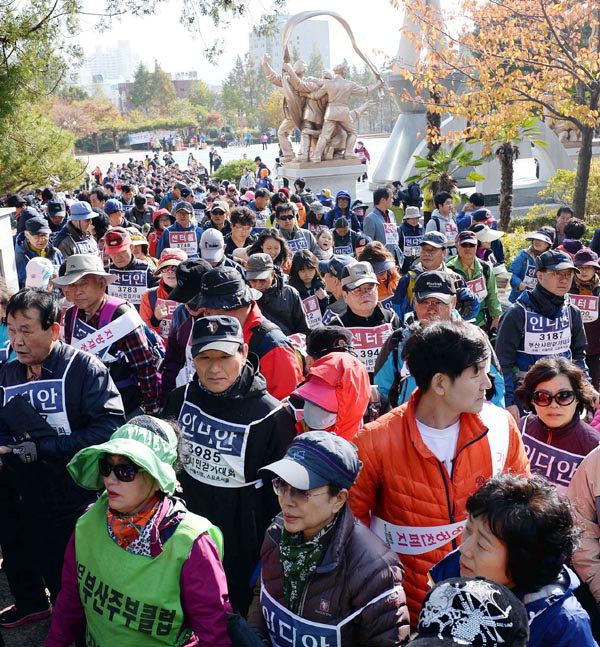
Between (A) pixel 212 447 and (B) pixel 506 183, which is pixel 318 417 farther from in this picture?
(B) pixel 506 183

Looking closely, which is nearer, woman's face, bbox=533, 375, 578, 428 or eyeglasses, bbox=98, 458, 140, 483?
eyeglasses, bbox=98, 458, 140, 483

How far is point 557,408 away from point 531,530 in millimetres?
1738

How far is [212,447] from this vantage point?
335cm

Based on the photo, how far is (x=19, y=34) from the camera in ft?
25.5

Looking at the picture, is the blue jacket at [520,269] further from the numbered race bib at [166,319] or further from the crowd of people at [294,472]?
the numbered race bib at [166,319]

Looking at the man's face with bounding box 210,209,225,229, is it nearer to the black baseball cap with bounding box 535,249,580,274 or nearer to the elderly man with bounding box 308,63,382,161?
the black baseball cap with bounding box 535,249,580,274

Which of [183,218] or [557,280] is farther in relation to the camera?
[183,218]

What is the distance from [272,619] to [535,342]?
10.5 ft

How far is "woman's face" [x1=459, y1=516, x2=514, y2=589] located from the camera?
2.20 metres

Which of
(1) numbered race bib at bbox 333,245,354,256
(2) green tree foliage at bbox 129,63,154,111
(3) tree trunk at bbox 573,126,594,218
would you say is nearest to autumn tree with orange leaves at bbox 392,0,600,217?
(3) tree trunk at bbox 573,126,594,218

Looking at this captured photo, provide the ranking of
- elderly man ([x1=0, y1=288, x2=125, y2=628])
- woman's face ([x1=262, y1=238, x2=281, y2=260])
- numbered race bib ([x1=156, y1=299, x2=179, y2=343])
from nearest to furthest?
elderly man ([x1=0, y1=288, x2=125, y2=628]) → numbered race bib ([x1=156, y1=299, x2=179, y2=343]) → woman's face ([x1=262, y1=238, x2=281, y2=260])

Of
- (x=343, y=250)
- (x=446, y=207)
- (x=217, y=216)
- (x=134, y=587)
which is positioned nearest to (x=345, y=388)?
(x=134, y=587)

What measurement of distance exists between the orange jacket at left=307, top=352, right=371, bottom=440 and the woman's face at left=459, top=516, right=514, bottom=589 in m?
1.25

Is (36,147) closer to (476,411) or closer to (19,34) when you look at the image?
(19,34)
